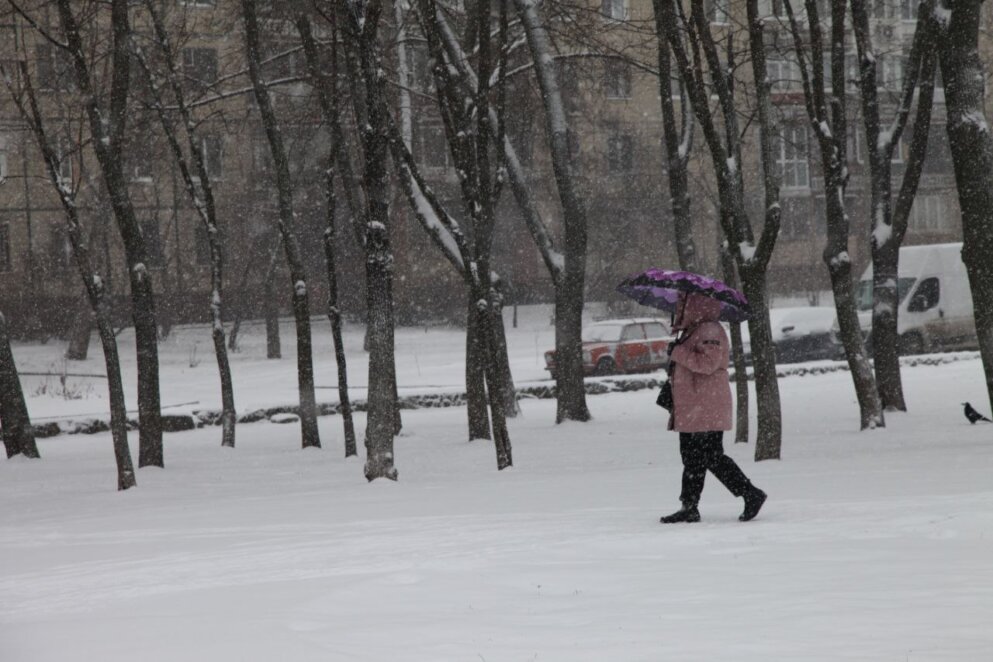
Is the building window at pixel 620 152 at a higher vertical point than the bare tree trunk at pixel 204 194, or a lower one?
higher

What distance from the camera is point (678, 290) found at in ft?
28.5

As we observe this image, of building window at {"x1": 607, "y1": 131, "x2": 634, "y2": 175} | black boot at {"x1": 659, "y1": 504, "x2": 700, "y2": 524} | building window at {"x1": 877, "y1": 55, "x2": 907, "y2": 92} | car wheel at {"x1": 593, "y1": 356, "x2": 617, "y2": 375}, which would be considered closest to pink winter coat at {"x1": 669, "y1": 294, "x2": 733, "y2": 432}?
black boot at {"x1": 659, "y1": 504, "x2": 700, "y2": 524}

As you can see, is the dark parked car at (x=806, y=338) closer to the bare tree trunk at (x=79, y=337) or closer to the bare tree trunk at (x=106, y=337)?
the bare tree trunk at (x=79, y=337)

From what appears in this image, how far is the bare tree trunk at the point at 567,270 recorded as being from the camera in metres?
19.2

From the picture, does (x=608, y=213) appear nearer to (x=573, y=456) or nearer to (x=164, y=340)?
(x=164, y=340)

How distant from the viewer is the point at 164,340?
44.0 m

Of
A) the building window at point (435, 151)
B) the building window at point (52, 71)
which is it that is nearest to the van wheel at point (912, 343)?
the building window at point (52, 71)

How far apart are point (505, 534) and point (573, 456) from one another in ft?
25.6

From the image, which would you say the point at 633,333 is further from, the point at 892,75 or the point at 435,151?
the point at 435,151

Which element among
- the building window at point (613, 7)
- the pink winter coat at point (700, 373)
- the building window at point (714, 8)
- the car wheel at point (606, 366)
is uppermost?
the building window at point (613, 7)

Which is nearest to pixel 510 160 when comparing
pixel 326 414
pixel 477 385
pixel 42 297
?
pixel 477 385

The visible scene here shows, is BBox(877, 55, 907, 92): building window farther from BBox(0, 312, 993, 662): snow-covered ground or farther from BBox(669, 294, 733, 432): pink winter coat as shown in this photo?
BBox(669, 294, 733, 432): pink winter coat

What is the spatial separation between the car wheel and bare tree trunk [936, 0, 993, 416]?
20.8m

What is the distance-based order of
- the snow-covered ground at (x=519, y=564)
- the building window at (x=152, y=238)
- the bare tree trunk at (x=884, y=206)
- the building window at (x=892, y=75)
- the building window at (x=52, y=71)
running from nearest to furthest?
1. the snow-covered ground at (x=519, y=564)
2. the bare tree trunk at (x=884, y=206)
3. the building window at (x=52, y=71)
4. the building window at (x=892, y=75)
5. the building window at (x=152, y=238)
